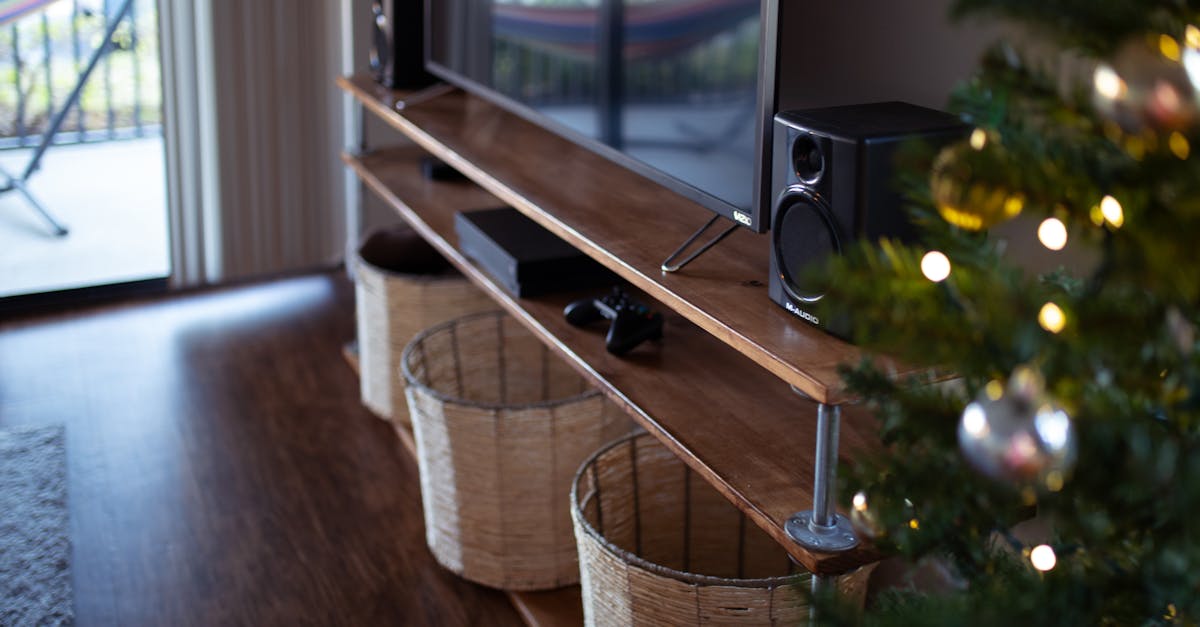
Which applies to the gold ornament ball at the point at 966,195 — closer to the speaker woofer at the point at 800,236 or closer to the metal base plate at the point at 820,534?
the speaker woofer at the point at 800,236

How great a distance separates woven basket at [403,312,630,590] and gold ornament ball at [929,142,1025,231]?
1.28 meters

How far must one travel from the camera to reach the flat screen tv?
1.57 m

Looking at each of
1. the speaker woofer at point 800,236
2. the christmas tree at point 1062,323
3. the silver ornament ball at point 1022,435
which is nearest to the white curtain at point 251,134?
the speaker woofer at point 800,236

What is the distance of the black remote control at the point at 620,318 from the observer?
6.02 feet

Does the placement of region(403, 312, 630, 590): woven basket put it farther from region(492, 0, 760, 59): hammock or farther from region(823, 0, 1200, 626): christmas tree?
region(823, 0, 1200, 626): christmas tree

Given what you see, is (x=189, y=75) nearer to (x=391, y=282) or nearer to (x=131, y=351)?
(x=131, y=351)

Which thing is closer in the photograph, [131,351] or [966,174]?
[966,174]

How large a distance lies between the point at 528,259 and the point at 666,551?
527mm

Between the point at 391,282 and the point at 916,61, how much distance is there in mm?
1253

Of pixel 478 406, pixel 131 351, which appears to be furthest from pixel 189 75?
pixel 478 406

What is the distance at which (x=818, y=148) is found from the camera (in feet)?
4.35

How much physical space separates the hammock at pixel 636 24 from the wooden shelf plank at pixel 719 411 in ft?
1.39

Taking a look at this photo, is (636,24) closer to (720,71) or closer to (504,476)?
(720,71)

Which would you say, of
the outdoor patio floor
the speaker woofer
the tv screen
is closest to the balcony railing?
the outdoor patio floor
